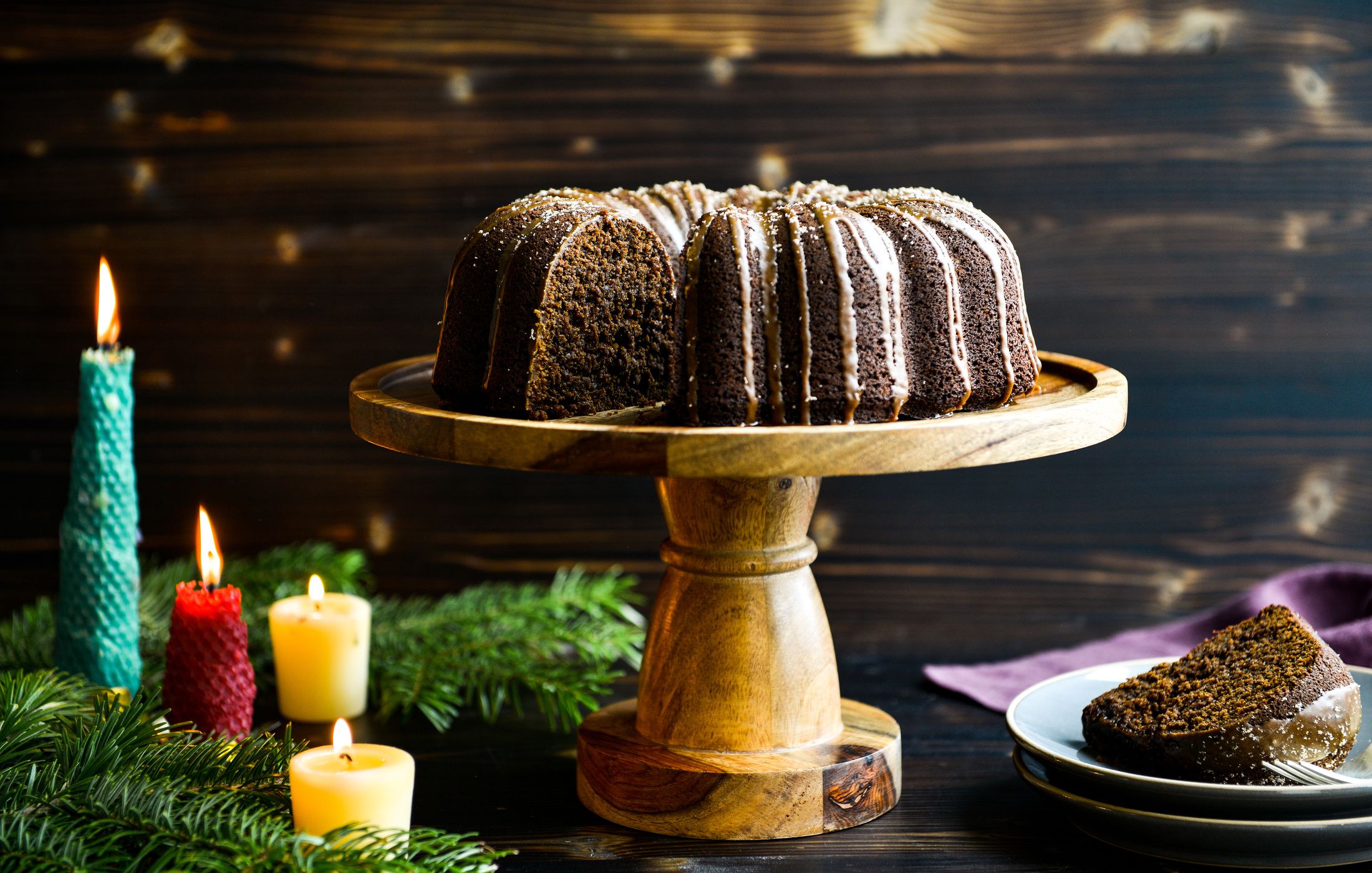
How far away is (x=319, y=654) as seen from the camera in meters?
1.54

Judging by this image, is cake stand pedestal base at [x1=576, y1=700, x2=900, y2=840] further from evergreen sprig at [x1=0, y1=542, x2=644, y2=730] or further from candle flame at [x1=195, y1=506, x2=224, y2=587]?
candle flame at [x1=195, y1=506, x2=224, y2=587]

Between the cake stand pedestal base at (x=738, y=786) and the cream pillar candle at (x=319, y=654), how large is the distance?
363 mm

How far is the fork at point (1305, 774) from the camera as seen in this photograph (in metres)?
1.12

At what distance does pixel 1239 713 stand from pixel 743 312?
1.73 ft

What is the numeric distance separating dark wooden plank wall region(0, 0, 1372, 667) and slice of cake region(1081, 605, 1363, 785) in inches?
24.8

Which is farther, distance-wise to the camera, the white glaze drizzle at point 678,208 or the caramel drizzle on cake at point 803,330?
the white glaze drizzle at point 678,208

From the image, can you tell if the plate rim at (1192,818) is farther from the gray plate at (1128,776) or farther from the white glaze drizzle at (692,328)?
the white glaze drizzle at (692,328)

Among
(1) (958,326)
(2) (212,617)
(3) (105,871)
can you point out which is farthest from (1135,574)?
(3) (105,871)

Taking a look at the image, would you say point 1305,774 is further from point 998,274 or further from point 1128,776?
point 998,274

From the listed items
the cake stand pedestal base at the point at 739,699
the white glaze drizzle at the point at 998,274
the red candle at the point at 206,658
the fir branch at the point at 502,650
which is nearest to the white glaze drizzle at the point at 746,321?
the cake stand pedestal base at the point at 739,699

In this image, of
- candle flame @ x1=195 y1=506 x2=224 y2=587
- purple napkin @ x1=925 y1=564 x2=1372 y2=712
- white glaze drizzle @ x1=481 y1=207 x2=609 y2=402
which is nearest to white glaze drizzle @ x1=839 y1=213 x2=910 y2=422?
white glaze drizzle @ x1=481 y1=207 x2=609 y2=402

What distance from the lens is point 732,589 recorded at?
1.25 metres

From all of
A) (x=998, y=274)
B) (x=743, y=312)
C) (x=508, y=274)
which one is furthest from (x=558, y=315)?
(x=998, y=274)

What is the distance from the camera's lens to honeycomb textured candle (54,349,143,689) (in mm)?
1464
